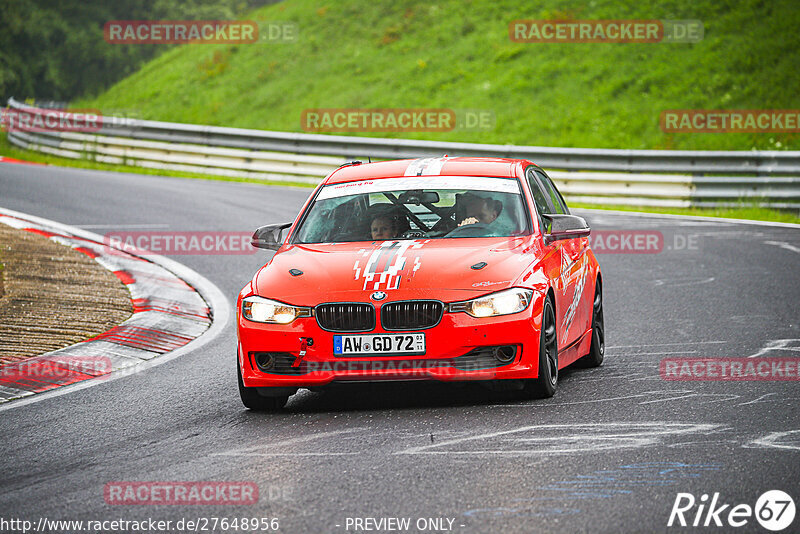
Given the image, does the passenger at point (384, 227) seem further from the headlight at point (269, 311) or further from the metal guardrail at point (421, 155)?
the metal guardrail at point (421, 155)

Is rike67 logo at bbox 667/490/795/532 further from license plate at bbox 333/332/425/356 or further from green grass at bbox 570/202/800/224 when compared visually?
green grass at bbox 570/202/800/224

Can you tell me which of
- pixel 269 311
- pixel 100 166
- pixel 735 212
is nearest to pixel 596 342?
pixel 269 311

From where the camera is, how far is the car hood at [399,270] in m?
7.00

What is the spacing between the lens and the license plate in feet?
22.6

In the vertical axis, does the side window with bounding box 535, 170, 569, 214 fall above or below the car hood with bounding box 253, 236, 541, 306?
above

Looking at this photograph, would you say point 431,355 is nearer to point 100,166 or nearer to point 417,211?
point 417,211

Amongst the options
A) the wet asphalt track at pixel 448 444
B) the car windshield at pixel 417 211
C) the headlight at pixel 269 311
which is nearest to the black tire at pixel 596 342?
the wet asphalt track at pixel 448 444

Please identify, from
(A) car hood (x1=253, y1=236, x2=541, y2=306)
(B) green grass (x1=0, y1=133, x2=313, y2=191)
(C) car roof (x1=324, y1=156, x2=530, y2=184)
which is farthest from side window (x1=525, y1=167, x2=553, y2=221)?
(B) green grass (x1=0, y1=133, x2=313, y2=191)

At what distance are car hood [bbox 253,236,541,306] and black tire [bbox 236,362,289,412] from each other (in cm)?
62

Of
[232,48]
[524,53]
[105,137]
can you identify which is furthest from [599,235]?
A: [232,48]

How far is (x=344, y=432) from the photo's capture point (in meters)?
6.54

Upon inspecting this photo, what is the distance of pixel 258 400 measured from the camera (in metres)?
7.30

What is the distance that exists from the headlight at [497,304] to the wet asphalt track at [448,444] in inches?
24.3

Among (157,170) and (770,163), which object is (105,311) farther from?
(157,170)
